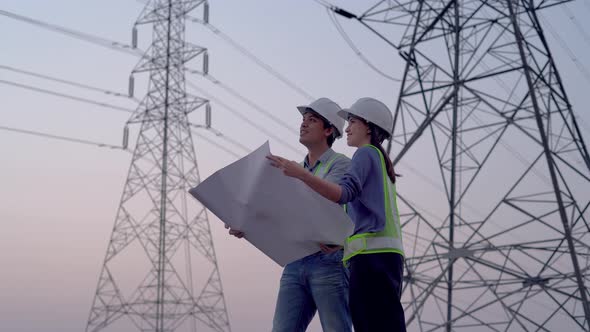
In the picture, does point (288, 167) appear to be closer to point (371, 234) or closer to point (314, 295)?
point (371, 234)

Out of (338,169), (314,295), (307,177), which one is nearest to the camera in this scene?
(307,177)

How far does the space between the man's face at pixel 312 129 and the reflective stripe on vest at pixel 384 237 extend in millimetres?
517

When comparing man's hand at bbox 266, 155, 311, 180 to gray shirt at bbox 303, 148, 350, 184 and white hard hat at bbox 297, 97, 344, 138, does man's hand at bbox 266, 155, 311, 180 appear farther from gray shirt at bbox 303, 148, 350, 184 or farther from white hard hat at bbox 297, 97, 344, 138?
white hard hat at bbox 297, 97, 344, 138

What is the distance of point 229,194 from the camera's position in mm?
3051

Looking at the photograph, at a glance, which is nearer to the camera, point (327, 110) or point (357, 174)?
point (357, 174)

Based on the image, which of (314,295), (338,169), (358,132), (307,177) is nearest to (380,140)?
(358,132)

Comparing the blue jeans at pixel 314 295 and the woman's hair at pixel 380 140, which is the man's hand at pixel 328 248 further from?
the woman's hair at pixel 380 140

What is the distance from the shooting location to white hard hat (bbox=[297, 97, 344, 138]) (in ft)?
11.9

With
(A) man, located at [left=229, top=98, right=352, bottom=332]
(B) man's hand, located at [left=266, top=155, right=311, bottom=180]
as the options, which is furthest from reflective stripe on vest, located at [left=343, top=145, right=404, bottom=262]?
(B) man's hand, located at [left=266, top=155, right=311, bottom=180]

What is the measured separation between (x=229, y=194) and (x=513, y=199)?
27.2 feet

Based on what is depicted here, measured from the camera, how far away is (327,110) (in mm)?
3633

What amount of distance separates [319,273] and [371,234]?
1.30 ft

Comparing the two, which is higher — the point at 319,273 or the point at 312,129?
the point at 312,129

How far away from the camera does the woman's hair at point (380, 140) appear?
319cm
